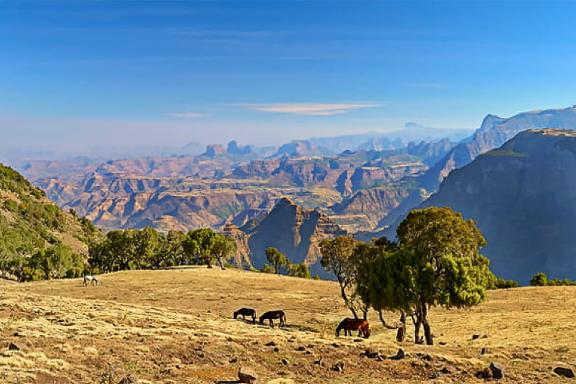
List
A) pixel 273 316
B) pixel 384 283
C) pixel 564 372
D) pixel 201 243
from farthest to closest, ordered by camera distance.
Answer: pixel 201 243
pixel 273 316
pixel 384 283
pixel 564 372

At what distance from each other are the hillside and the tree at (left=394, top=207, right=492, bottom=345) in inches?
3733

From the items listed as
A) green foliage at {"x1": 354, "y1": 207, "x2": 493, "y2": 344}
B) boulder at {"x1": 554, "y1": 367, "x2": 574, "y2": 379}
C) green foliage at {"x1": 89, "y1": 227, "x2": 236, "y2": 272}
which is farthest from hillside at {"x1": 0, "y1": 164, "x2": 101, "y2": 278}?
boulder at {"x1": 554, "y1": 367, "x2": 574, "y2": 379}

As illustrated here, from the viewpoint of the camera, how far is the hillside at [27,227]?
10988 cm

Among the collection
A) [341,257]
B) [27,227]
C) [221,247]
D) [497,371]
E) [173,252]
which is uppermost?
[341,257]

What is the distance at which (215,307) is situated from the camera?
5916 cm

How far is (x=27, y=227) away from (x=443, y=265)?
145639 millimetres

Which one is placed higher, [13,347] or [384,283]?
[13,347]

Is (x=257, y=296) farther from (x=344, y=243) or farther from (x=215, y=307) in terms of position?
(x=344, y=243)

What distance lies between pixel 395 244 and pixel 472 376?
789 inches

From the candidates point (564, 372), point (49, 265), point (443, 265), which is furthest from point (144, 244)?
point (564, 372)

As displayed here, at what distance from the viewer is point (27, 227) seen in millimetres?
146250

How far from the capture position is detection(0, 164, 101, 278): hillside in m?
110

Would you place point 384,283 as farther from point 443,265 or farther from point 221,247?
point 221,247

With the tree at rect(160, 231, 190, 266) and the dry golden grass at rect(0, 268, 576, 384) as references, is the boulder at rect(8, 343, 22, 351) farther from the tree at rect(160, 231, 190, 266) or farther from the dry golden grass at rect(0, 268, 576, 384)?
the tree at rect(160, 231, 190, 266)
